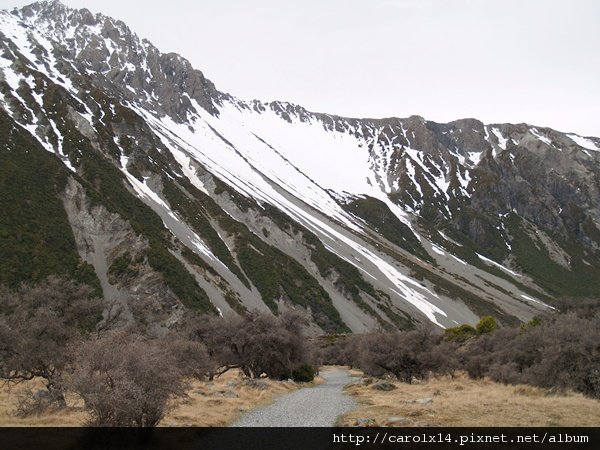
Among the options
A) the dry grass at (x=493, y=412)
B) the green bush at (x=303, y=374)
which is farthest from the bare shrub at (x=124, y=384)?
the green bush at (x=303, y=374)

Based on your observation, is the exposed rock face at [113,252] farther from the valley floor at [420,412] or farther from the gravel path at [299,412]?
the valley floor at [420,412]

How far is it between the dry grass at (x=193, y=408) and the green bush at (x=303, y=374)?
12708 millimetres

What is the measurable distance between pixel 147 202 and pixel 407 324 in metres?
84.7

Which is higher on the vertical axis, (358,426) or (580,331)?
(580,331)

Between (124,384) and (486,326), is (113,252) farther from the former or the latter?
(124,384)

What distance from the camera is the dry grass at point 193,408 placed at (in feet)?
73.3

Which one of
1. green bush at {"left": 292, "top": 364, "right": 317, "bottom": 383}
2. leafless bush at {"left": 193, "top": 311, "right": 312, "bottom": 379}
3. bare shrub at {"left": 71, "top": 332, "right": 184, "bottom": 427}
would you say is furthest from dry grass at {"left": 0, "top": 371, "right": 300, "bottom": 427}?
green bush at {"left": 292, "top": 364, "right": 317, "bottom": 383}

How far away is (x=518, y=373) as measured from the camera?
4134 cm

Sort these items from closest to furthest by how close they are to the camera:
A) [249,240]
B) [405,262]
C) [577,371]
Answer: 1. [577,371]
2. [249,240]
3. [405,262]

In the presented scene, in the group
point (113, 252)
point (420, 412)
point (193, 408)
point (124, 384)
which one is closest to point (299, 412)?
point (193, 408)

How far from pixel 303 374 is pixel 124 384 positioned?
3986cm

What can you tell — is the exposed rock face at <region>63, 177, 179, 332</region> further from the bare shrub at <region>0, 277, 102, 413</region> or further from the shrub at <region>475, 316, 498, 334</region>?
the bare shrub at <region>0, 277, 102, 413</region>
